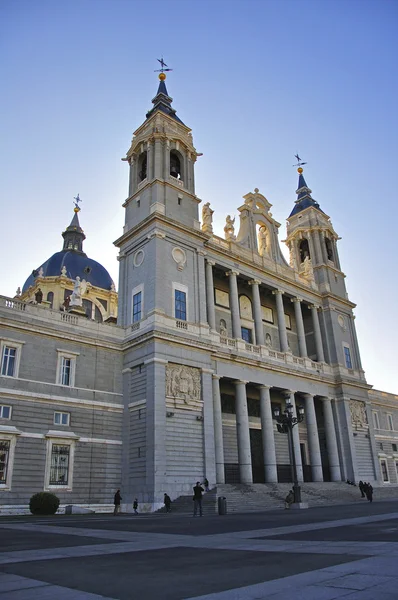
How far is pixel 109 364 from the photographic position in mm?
32719

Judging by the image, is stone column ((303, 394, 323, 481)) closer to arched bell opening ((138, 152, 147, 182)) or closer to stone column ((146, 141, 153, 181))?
stone column ((146, 141, 153, 181))

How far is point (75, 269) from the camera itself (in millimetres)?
70250

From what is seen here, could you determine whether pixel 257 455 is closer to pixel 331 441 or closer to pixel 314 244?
pixel 331 441

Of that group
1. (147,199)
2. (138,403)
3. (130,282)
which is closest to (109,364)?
(138,403)

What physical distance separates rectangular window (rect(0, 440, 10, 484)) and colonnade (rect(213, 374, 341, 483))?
1349 centimetres

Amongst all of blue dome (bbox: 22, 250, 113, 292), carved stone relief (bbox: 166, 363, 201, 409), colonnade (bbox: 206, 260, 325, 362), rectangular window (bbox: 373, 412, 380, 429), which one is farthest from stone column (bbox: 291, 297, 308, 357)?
blue dome (bbox: 22, 250, 113, 292)

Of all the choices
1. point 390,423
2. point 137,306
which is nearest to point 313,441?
point 137,306

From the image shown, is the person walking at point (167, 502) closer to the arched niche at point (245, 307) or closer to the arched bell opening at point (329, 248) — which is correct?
the arched niche at point (245, 307)

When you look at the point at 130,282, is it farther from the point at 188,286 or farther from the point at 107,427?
the point at 107,427

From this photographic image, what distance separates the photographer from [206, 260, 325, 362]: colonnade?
38219 millimetres

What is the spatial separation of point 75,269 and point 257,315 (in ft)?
121

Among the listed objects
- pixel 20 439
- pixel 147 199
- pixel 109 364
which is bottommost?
pixel 20 439

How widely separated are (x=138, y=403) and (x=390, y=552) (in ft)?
78.0

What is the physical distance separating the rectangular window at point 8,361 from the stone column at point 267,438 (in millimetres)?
18973
